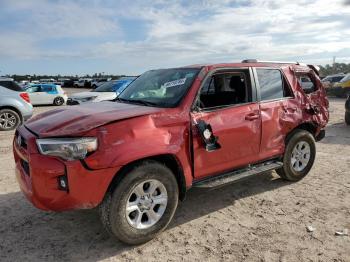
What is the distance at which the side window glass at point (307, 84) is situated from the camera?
565 cm

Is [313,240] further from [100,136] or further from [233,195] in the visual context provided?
[100,136]

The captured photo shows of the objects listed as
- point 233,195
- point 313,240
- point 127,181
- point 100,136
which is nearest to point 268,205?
point 233,195

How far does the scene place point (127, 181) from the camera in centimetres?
343

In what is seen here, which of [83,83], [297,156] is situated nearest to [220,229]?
[297,156]

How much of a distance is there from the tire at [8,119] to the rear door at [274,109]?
873 cm

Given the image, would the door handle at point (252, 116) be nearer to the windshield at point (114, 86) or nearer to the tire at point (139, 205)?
the tire at point (139, 205)

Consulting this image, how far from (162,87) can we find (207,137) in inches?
37.8

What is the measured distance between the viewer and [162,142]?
365 cm

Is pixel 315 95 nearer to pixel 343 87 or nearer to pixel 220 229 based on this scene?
pixel 220 229

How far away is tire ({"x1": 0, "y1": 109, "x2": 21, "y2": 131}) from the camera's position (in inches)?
436

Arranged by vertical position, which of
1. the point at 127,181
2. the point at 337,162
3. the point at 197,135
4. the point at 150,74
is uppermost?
the point at 150,74

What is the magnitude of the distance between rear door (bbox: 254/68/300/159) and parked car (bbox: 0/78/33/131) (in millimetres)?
8675

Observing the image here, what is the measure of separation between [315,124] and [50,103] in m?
18.7

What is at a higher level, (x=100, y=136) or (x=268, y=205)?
(x=100, y=136)
